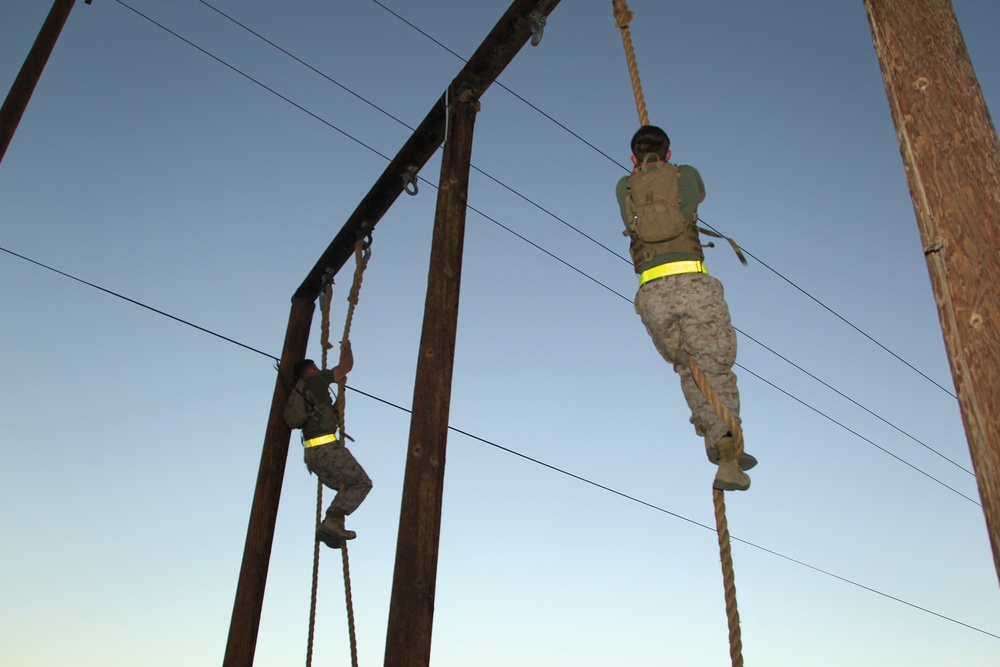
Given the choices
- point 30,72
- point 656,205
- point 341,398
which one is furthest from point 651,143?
point 30,72

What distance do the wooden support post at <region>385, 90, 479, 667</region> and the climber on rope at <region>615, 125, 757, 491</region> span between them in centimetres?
133

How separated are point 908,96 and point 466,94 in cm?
365

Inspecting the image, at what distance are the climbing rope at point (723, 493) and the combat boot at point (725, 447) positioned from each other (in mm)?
36

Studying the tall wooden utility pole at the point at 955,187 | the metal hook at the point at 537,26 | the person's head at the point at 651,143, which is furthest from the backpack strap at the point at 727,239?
the metal hook at the point at 537,26

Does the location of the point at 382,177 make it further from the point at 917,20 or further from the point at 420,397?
the point at 917,20

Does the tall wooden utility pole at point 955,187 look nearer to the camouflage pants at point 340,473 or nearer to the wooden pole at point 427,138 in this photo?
the wooden pole at point 427,138

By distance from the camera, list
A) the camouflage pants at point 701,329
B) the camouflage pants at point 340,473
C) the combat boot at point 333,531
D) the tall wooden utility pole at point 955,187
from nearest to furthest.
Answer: the tall wooden utility pole at point 955,187 → the camouflage pants at point 701,329 → the combat boot at point 333,531 → the camouflage pants at point 340,473

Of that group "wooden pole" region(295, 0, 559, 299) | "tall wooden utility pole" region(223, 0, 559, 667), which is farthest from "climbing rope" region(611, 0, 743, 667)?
"tall wooden utility pole" region(223, 0, 559, 667)

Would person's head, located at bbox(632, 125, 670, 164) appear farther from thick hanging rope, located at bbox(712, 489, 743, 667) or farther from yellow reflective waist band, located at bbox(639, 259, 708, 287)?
thick hanging rope, located at bbox(712, 489, 743, 667)

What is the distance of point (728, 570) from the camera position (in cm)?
283

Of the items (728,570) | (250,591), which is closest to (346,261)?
(250,591)

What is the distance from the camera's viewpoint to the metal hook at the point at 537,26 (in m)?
4.93

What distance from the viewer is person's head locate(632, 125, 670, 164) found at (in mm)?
3746

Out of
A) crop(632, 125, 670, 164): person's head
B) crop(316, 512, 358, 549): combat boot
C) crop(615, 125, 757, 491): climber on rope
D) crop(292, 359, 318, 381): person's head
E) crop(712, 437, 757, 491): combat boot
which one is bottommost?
crop(712, 437, 757, 491): combat boot
